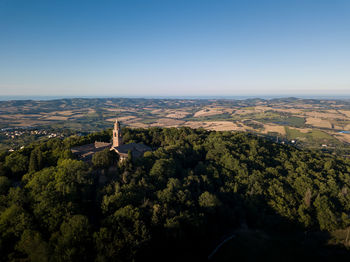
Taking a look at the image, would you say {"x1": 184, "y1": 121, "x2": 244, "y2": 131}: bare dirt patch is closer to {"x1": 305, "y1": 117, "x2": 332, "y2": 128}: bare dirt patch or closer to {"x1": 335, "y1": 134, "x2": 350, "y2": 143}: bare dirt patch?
{"x1": 335, "y1": 134, "x2": 350, "y2": 143}: bare dirt patch

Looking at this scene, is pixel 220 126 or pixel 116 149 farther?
pixel 220 126

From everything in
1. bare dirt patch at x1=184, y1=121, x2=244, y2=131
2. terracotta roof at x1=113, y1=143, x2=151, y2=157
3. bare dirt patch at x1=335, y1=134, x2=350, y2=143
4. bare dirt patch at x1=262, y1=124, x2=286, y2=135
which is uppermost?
terracotta roof at x1=113, y1=143, x2=151, y2=157

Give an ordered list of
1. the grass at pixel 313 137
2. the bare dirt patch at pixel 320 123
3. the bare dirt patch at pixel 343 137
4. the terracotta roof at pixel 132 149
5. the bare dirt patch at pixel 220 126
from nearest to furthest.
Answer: the terracotta roof at pixel 132 149 → the grass at pixel 313 137 → the bare dirt patch at pixel 343 137 → the bare dirt patch at pixel 220 126 → the bare dirt patch at pixel 320 123

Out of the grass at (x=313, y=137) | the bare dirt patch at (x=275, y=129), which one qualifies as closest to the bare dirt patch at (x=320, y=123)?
the grass at (x=313, y=137)

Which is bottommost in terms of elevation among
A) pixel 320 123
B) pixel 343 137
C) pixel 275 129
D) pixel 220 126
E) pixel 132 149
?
pixel 343 137

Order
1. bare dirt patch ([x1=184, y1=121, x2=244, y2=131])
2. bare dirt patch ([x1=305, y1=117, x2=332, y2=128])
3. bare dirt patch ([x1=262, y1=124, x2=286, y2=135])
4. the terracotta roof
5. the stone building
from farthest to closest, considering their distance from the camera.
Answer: bare dirt patch ([x1=305, y1=117, x2=332, y2=128]) < bare dirt patch ([x1=184, y1=121, x2=244, y2=131]) < bare dirt patch ([x1=262, y1=124, x2=286, y2=135]) < the terracotta roof < the stone building

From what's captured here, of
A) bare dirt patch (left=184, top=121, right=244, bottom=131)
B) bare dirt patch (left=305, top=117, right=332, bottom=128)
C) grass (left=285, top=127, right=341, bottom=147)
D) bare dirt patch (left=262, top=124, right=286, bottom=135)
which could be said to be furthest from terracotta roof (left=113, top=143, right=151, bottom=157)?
bare dirt patch (left=305, top=117, right=332, bottom=128)

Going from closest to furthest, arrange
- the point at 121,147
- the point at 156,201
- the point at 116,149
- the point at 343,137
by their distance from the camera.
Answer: the point at 156,201 → the point at 116,149 → the point at 121,147 → the point at 343,137

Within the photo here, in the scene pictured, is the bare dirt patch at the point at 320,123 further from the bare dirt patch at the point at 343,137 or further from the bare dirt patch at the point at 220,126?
the bare dirt patch at the point at 220,126

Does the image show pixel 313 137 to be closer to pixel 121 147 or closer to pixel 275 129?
pixel 275 129

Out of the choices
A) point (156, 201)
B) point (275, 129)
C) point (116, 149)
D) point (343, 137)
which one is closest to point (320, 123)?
point (343, 137)

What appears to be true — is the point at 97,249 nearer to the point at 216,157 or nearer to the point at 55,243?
the point at 55,243

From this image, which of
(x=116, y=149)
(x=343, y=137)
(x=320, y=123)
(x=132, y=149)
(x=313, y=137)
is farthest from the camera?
(x=320, y=123)

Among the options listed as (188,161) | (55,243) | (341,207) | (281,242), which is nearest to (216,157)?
(188,161)
